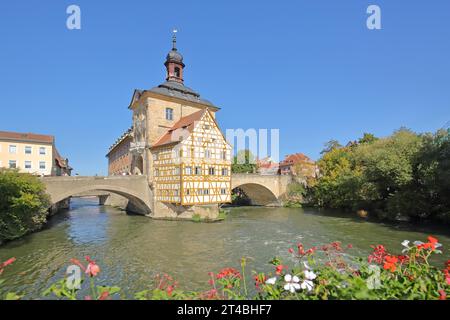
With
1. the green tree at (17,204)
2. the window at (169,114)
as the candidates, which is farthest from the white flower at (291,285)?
the window at (169,114)

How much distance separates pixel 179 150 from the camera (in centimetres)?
2083

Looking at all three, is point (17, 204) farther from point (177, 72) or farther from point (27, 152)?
point (177, 72)

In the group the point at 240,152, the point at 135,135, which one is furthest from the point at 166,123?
the point at 240,152

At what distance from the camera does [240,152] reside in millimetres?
58219

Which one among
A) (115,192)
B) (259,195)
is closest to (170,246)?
(115,192)

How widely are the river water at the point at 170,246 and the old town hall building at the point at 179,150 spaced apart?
306 centimetres

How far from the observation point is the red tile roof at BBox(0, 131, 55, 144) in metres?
28.4

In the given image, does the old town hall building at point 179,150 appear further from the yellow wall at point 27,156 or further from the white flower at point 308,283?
the white flower at point 308,283

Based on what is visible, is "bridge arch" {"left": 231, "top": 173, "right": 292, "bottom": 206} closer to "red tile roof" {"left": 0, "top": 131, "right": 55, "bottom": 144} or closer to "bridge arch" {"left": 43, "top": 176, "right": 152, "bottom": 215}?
"bridge arch" {"left": 43, "top": 176, "right": 152, "bottom": 215}

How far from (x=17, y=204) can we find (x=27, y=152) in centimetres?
2069

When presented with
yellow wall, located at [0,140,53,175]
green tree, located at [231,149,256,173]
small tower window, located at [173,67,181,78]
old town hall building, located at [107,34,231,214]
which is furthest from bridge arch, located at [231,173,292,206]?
yellow wall, located at [0,140,53,175]

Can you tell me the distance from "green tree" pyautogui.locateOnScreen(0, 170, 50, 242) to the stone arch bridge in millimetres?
2619

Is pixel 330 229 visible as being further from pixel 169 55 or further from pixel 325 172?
pixel 169 55
